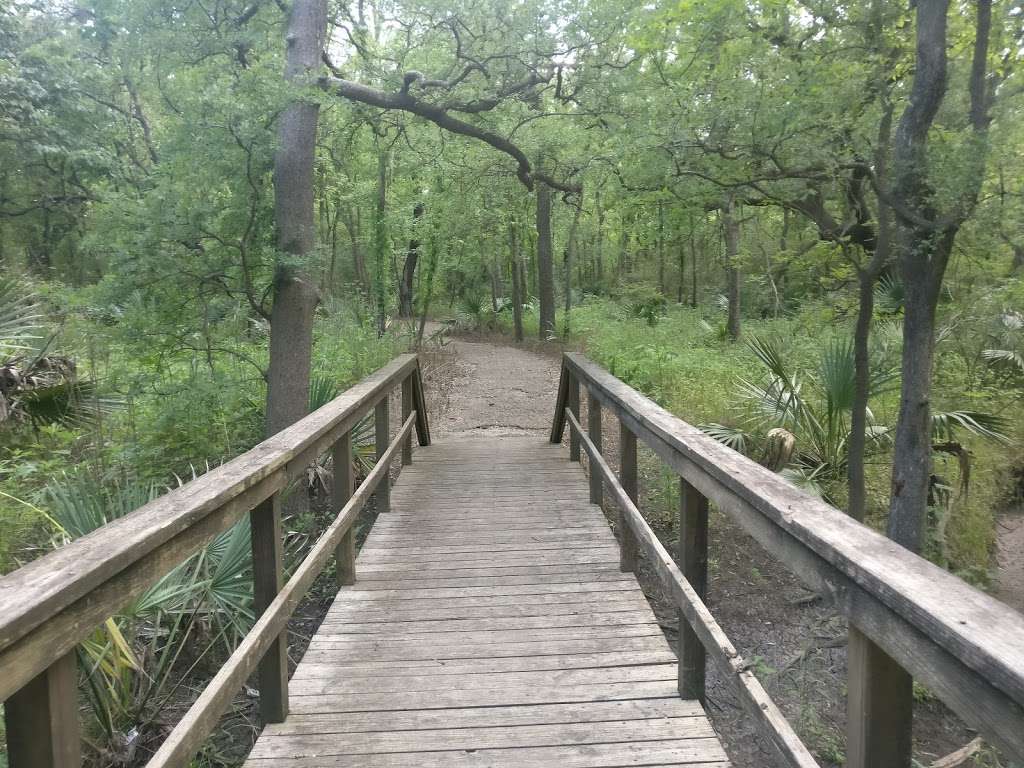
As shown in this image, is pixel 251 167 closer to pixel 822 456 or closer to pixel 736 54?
pixel 736 54

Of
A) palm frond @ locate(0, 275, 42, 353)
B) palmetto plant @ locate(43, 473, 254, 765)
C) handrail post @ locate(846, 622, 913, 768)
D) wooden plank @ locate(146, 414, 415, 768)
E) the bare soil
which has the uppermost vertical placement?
palm frond @ locate(0, 275, 42, 353)

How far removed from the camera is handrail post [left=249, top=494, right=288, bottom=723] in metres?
2.51

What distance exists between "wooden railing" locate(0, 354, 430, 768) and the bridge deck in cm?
36

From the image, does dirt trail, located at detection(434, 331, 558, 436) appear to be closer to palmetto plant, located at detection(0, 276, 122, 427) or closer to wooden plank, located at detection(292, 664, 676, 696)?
palmetto plant, located at detection(0, 276, 122, 427)

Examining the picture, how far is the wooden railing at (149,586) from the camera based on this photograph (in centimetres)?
125

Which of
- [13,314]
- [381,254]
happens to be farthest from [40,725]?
[381,254]

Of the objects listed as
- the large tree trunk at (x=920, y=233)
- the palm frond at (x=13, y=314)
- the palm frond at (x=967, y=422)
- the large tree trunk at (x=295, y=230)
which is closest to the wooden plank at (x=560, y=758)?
the large tree trunk at (x=920, y=233)

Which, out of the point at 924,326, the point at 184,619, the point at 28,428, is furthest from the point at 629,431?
the point at 28,428

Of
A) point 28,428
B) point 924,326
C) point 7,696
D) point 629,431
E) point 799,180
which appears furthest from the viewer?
point 28,428

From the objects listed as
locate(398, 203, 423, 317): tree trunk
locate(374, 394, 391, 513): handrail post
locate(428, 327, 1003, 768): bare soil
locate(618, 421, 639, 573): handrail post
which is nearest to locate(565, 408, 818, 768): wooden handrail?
locate(428, 327, 1003, 768): bare soil

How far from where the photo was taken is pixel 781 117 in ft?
16.3

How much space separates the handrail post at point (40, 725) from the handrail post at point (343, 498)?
248 centimetres

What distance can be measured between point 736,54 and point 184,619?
606 cm

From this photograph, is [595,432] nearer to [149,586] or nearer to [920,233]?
[920,233]
